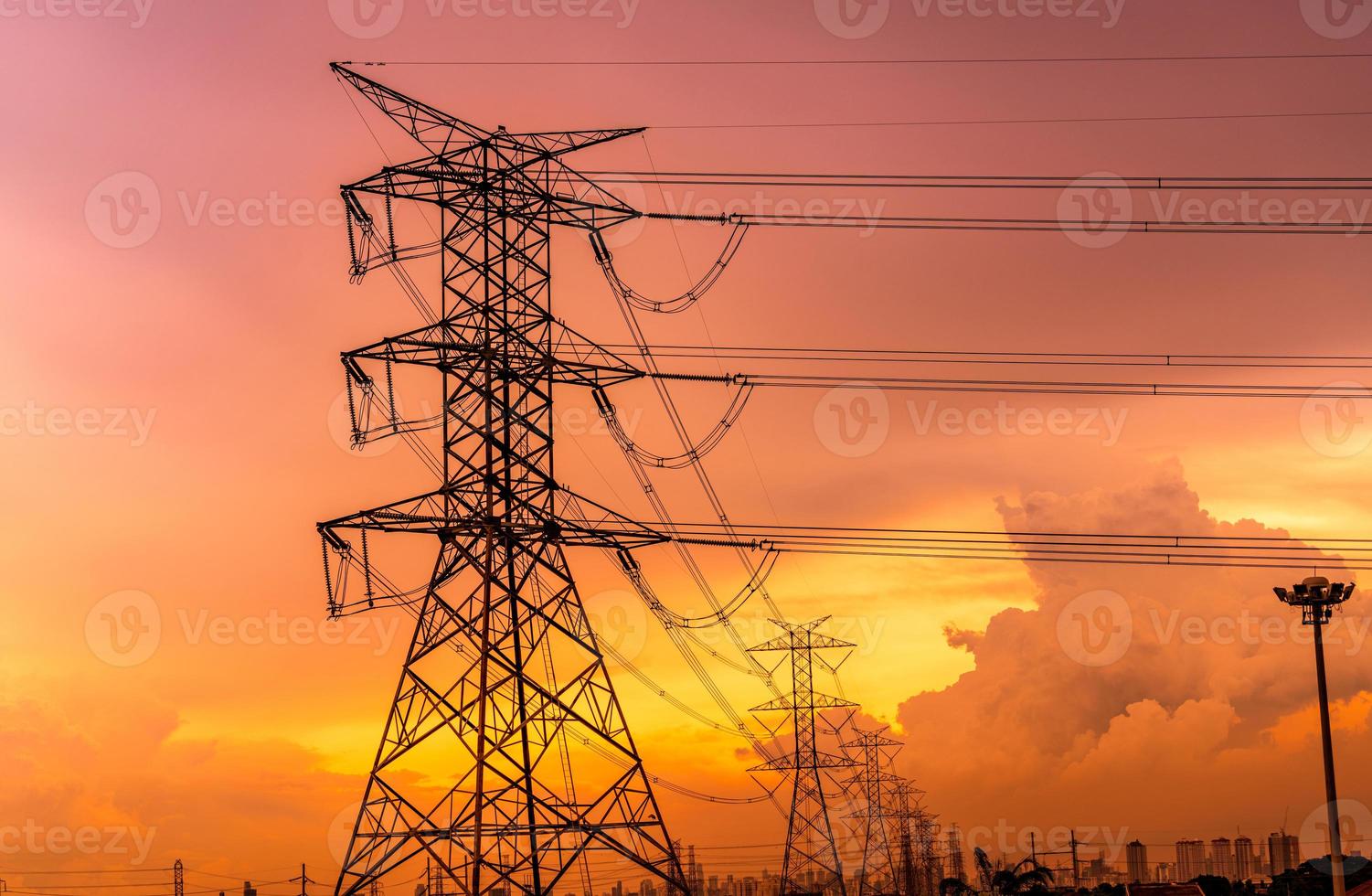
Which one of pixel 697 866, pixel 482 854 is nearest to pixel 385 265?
pixel 482 854

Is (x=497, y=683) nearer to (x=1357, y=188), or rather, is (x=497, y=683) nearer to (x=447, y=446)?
(x=447, y=446)

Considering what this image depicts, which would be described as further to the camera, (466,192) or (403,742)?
(466,192)

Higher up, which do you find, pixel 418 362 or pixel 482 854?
pixel 418 362

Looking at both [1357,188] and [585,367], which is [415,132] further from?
[1357,188]

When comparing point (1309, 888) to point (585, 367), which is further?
point (1309, 888)

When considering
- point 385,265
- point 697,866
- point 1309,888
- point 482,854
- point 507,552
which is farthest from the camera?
point 697,866

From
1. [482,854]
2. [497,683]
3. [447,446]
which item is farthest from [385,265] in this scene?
[482,854]

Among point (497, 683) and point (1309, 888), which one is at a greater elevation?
point (497, 683)

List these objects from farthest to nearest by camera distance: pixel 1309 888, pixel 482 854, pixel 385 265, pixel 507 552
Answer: pixel 1309 888 → pixel 385 265 → pixel 507 552 → pixel 482 854

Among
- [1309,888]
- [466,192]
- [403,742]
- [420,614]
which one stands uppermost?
[466,192]
